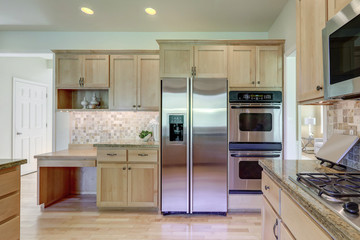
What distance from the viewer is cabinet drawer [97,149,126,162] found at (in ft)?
9.28

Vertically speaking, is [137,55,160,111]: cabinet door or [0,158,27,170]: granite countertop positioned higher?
[137,55,160,111]: cabinet door

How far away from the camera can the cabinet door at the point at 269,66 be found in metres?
2.78

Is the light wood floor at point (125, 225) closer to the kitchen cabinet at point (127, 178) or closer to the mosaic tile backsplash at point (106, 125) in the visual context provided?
the kitchen cabinet at point (127, 178)

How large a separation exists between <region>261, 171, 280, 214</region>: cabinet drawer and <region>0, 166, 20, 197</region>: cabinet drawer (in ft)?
6.35

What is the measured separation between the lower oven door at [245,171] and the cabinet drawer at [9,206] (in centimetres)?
225

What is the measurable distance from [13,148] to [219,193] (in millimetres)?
4289

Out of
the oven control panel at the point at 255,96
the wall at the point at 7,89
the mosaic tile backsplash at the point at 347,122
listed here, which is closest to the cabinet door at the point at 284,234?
the mosaic tile backsplash at the point at 347,122

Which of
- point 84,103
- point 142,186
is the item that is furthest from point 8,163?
point 84,103

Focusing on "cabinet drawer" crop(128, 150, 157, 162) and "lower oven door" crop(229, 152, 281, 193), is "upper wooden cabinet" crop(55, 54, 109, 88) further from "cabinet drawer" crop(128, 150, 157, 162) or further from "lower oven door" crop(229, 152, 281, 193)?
"lower oven door" crop(229, 152, 281, 193)

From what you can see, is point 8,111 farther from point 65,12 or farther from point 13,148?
point 65,12

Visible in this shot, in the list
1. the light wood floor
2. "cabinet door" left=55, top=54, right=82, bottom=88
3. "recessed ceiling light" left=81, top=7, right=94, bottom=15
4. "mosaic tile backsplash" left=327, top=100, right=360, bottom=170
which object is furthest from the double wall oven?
"cabinet door" left=55, top=54, right=82, bottom=88

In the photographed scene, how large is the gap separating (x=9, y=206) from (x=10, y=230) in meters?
0.19

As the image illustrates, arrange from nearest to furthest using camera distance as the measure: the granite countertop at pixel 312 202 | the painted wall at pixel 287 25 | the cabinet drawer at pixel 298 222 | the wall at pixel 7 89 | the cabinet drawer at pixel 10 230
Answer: the granite countertop at pixel 312 202
the cabinet drawer at pixel 298 222
the cabinet drawer at pixel 10 230
the painted wall at pixel 287 25
the wall at pixel 7 89

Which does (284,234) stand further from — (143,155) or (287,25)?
(287,25)
